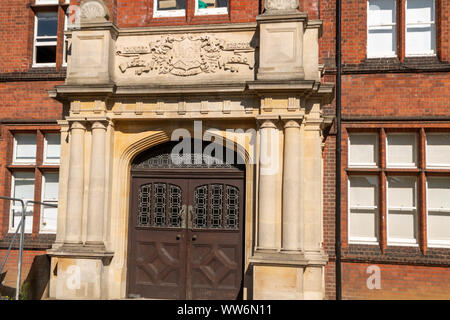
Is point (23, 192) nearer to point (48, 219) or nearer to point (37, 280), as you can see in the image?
point (48, 219)

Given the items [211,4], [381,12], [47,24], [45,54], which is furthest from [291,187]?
[47,24]

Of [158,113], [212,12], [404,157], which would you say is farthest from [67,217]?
[404,157]

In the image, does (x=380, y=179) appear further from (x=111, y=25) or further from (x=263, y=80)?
(x=111, y=25)

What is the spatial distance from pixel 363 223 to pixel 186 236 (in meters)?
3.50

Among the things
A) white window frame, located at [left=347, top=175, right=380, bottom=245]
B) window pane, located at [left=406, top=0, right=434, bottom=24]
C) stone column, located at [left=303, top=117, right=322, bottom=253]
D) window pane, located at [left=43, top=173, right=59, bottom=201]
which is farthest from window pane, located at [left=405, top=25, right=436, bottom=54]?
window pane, located at [left=43, top=173, right=59, bottom=201]

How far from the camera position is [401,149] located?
9.77m

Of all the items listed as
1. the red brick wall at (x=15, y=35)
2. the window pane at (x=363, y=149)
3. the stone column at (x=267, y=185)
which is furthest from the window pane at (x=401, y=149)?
the red brick wall at (x=15, y=35)

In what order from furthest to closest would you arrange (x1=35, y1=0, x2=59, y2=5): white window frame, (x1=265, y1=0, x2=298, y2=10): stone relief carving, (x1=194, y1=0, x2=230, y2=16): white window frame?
1. (x1=35, y1=0, x2=59, y2=5): white window frame
2. (x1=194, y1=0, x2=230, y2=16): white window frame
3. (x1=265, y1=0, x2=298, y2=10): stone relief carving

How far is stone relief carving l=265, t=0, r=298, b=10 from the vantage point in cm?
841

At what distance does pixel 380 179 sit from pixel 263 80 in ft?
10.8

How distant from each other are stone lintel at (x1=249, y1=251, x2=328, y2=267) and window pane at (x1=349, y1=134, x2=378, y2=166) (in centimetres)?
270

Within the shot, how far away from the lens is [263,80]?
320 inches

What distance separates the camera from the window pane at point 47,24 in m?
11.6

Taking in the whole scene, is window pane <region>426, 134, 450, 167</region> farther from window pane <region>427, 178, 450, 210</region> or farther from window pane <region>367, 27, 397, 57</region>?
window pane <region>367, 27, 397, 57</region>
